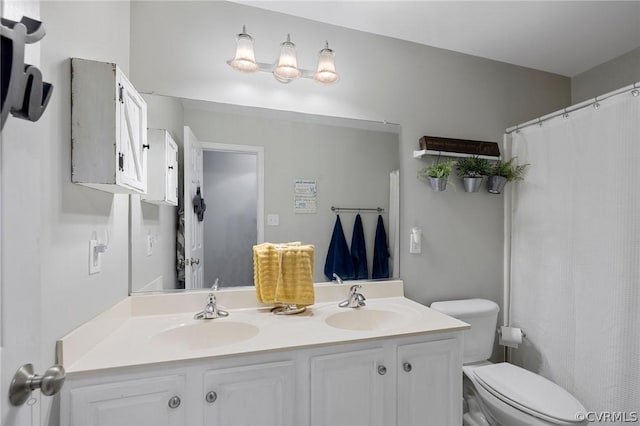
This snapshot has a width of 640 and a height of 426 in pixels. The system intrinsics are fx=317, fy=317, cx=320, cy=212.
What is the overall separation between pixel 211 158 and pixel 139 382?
1.00 m

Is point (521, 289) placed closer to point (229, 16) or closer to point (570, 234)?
point (570, 234)

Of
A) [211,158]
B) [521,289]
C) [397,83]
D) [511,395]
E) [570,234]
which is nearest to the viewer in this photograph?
[511,395]

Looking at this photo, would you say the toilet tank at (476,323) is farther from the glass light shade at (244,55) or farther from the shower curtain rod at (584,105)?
the glass light shade at (244,55)

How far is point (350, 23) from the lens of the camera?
5.80ft

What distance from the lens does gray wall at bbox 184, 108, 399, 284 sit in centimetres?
163

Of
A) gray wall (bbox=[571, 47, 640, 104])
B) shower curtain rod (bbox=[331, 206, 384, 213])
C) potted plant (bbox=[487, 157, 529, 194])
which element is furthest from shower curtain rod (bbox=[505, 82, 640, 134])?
shower curtain rod (bbox=[331, 206, 384, 213])

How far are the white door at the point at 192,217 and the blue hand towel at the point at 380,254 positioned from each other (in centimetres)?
94

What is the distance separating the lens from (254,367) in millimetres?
1104

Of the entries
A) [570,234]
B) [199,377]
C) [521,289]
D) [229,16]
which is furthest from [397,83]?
[199,377]

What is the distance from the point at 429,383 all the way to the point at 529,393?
22.5 inches

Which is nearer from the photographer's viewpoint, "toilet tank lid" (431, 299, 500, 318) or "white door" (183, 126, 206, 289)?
"white door" (183, 126, 206, 289)

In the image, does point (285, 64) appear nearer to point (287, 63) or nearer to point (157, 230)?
point (287, 63)

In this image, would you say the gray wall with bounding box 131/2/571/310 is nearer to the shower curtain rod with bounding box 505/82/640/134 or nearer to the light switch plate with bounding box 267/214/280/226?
the shower curtain rod with bounding box 505/82/640/134

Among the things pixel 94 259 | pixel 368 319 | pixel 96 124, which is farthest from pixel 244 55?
pixel 368 319
